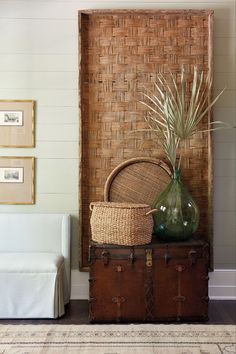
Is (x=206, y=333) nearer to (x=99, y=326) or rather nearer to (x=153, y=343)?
(x=153, y=343)

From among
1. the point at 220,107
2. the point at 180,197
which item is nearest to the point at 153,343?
the point at 180,197

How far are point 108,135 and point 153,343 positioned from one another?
70.1 inches

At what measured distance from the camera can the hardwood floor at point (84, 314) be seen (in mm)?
3078

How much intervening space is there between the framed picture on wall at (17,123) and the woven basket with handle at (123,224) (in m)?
1.02

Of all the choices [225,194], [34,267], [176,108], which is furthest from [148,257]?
[176,108]

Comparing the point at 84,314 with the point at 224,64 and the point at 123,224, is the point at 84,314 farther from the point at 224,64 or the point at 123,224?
the point at 224,64

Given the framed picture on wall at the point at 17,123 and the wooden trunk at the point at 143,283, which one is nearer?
the wooden trunk at the point at 143,283

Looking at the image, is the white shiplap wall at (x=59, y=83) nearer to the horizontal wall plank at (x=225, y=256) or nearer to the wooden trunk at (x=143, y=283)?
the horizontal wall plank at (x=225, y=256)

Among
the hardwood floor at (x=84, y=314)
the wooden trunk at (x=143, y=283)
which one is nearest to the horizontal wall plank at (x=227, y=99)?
the wooden trunk at (x=143, y=283)

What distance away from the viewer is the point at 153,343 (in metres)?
2.63

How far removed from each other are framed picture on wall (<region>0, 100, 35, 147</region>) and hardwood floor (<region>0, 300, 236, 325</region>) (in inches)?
58.4

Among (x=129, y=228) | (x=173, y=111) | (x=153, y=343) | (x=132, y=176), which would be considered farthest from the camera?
(x=132, y=176)

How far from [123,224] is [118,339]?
2.66ft

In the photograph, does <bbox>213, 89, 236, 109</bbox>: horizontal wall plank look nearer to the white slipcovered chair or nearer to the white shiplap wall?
the white shiplap wall
